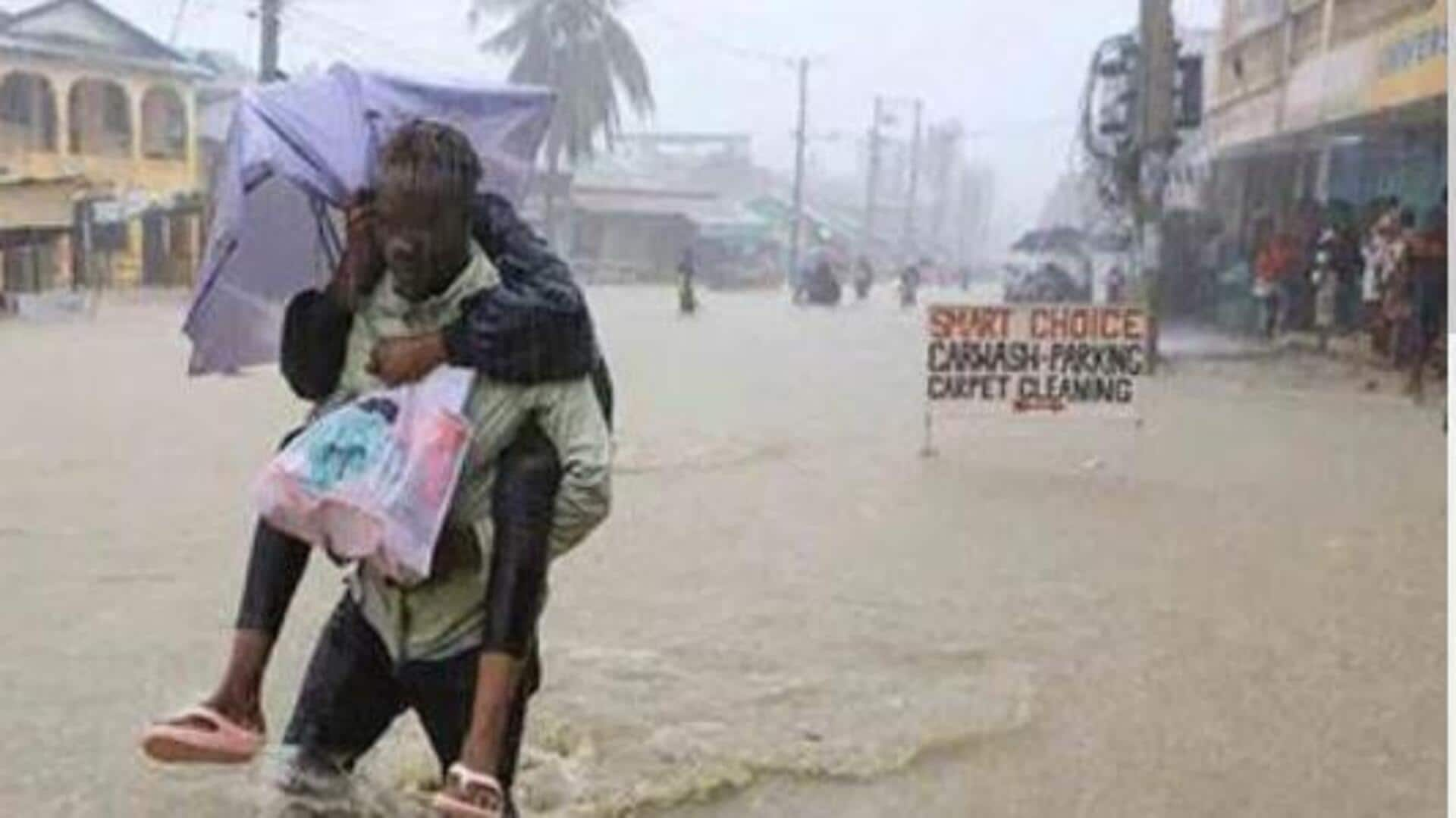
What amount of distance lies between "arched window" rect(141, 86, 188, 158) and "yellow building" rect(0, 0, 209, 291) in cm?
2

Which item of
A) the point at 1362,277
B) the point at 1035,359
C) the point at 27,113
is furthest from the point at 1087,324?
the point at 27,113

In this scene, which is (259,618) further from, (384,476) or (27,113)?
(27,113)

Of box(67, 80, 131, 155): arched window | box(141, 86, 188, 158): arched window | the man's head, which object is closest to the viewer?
the man's head

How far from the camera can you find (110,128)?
46.5 m

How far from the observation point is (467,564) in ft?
12.0

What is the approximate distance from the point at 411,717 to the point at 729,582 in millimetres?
2625

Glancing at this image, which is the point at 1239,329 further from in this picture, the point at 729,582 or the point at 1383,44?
the point at 729,582

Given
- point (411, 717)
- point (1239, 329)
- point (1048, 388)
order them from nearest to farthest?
point (411, 717), point (1048, 388), point (1239, 329)

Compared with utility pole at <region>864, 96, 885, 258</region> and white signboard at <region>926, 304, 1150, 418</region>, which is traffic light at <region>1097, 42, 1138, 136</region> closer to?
white signboard at <region>926, 304, 1150, 418</region>

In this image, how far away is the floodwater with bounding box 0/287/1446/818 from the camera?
5000 millimetres

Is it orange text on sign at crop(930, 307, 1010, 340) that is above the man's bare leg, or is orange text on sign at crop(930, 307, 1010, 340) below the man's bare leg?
above

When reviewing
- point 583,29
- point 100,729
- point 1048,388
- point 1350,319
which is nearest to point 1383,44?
point 1350,319

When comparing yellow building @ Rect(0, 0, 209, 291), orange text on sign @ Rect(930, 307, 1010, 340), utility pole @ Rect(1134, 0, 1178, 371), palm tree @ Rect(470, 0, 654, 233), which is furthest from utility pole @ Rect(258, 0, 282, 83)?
palm tree @ Rect(470, 0, 654, 233)

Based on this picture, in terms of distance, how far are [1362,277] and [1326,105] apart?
1767 mm
